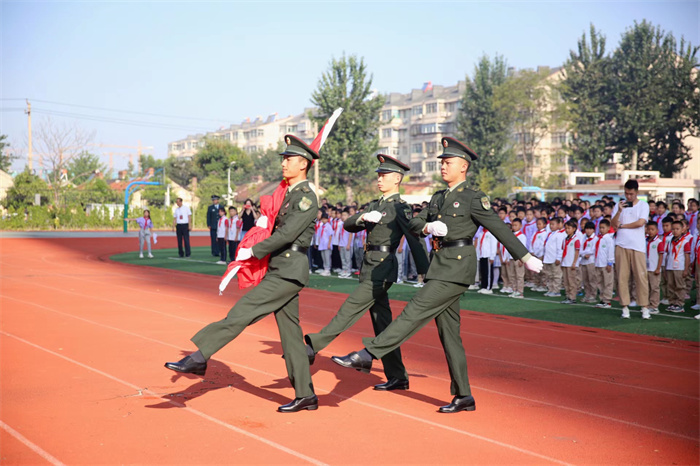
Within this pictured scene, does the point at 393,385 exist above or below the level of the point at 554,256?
below

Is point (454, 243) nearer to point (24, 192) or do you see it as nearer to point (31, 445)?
point (31, 445)

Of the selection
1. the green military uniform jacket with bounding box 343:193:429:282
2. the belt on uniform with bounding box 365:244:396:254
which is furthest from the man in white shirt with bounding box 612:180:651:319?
the belt on uniform with bounding box 365:244:396:254

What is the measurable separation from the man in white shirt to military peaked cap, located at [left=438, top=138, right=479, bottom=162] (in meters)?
5.42

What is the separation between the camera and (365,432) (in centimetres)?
518

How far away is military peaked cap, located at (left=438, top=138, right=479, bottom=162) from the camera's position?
19.4 feet

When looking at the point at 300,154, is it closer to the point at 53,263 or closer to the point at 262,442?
the point at 262,442

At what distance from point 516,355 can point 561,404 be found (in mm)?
2258

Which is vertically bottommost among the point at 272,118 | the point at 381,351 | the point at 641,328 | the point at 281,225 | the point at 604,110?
the point at 641,328

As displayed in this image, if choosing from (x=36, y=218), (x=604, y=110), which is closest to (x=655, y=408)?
(x=36, y=218)

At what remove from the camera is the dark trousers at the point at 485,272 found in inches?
586

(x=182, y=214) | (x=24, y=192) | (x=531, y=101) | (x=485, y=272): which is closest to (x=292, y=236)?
(x=485, y=272)

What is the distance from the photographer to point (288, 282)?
5.56 meters

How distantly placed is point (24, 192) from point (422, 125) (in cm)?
5520

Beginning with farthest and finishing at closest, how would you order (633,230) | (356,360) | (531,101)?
(531,101), (633,230), (356,360)
